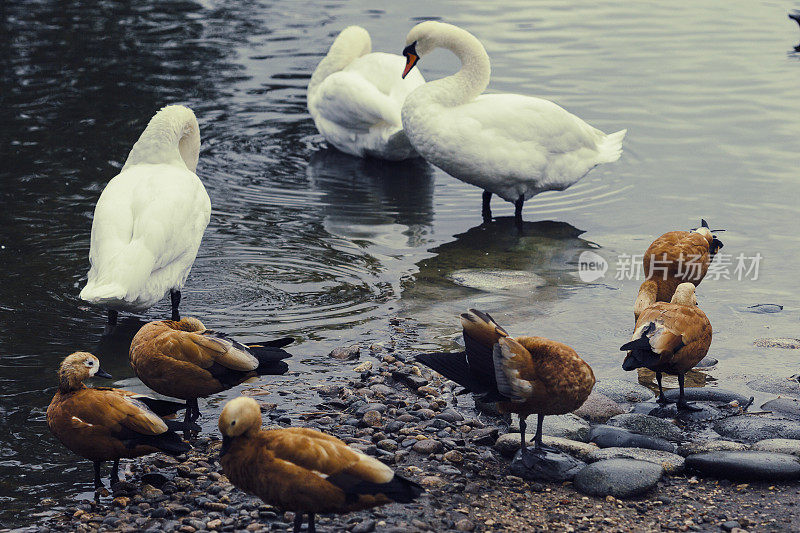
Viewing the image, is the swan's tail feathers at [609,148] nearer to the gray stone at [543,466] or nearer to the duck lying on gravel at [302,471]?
the gray stone at [543,466]

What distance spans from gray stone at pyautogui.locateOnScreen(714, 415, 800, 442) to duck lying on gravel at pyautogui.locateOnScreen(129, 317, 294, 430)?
259cm

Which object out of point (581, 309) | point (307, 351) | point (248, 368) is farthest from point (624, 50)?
point (248, 368)

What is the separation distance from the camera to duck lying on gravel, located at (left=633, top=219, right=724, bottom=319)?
733cm

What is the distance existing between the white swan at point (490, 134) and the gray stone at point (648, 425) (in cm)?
405

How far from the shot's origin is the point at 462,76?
1034cm

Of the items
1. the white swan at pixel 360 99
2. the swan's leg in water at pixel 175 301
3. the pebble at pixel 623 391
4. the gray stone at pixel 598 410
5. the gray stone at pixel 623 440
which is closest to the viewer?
the gray stone at pixel 623 440

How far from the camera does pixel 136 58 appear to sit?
54.6 feet

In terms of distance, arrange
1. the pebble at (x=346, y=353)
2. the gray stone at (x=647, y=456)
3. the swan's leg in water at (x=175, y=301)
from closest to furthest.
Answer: the gray stone at (x=647, y=456) → the pebble at (x=346, y=353) → the swan's leg in water at (x=175, y=301)

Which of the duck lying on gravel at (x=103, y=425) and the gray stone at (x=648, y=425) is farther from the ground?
the duck lying on gravel at (x=103, y=425)

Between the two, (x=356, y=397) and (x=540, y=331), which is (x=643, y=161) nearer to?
(x=540, y=331)

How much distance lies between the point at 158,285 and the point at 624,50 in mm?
11883

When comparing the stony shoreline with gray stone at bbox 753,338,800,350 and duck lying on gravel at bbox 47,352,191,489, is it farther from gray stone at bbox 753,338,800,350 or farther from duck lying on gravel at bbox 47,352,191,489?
gray stone at bbox 753,338,800,350

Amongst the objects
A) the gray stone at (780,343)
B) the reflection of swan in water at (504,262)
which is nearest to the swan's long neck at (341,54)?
the reflection of swan in water at (504,262)

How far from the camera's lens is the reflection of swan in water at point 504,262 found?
29.0ft
